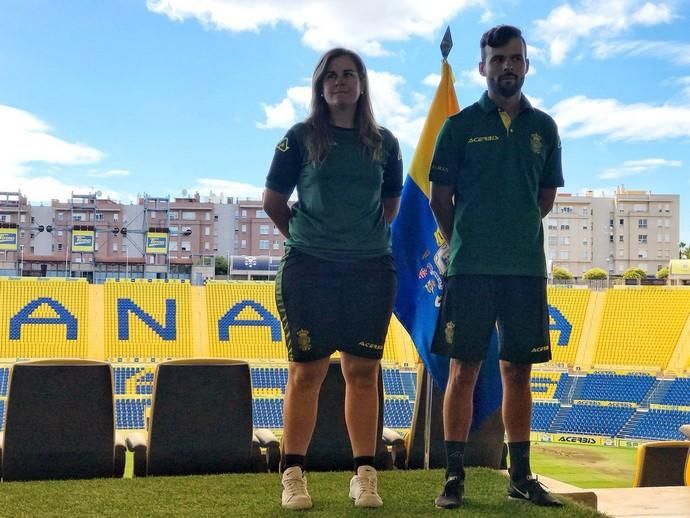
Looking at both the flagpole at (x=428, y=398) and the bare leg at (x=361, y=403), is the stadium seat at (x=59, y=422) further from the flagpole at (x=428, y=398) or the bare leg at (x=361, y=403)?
the flagpole at (x=428, y=398)

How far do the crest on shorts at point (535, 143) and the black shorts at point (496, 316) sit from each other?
1.31 ft

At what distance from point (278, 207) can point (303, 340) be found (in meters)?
0.43

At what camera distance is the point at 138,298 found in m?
22.9

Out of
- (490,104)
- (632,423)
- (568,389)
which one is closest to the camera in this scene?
(490,104)

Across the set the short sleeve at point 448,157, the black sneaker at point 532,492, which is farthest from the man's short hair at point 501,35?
the black sneaker at point 532,492

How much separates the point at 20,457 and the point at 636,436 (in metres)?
16.8

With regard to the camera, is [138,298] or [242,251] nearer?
[138,298]

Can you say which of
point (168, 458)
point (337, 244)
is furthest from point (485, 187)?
point (168, 458)

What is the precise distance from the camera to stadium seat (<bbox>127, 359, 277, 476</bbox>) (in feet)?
8.86

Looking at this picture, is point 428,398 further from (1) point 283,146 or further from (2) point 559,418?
(2) point 559,418

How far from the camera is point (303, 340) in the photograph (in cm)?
230

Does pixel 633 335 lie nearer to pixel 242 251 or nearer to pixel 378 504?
pixel 378 504

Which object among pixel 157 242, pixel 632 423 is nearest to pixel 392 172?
pixel 632 423

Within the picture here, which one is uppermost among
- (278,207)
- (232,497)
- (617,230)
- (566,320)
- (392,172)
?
(617,230)
